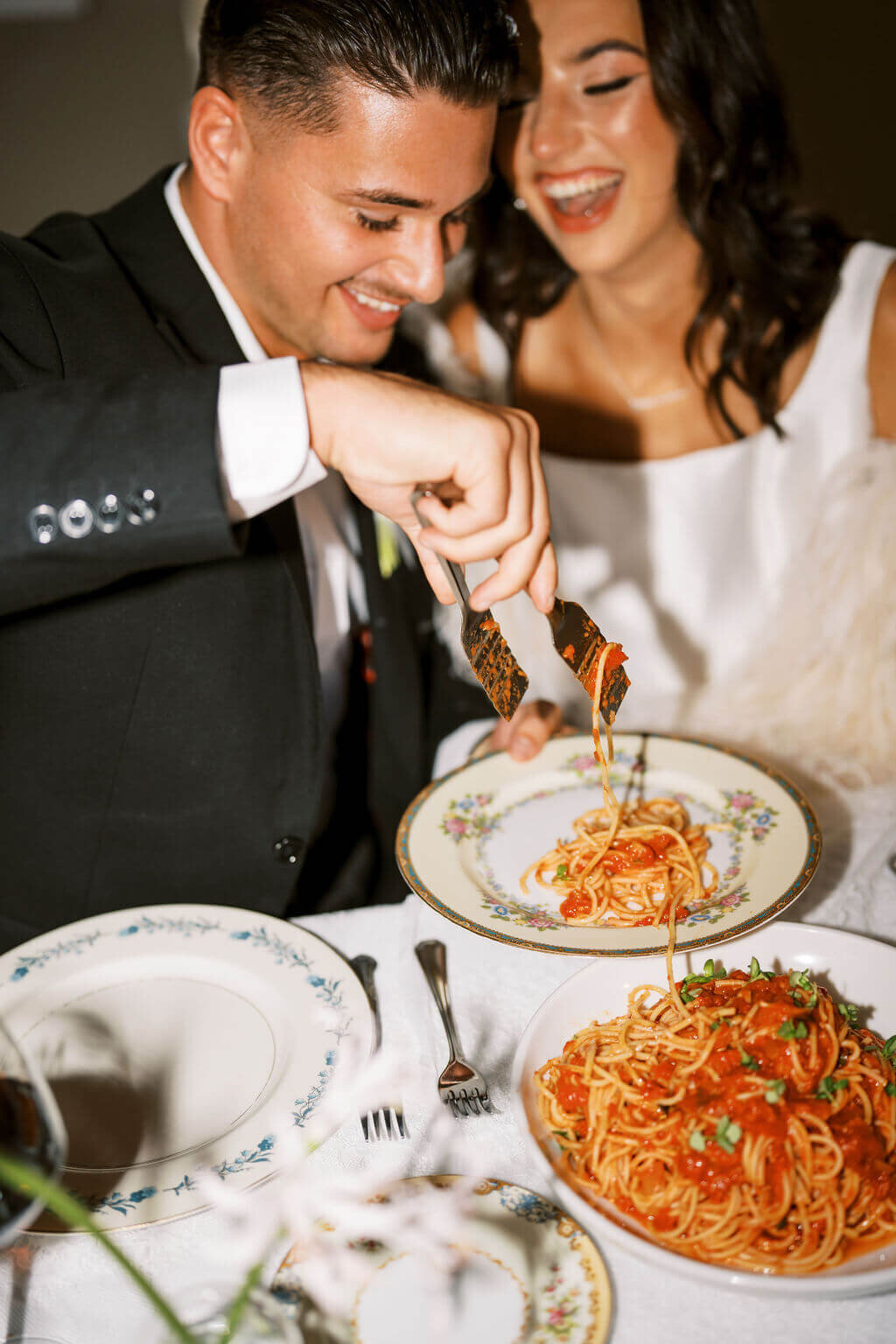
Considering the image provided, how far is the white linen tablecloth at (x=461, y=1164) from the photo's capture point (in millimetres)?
852

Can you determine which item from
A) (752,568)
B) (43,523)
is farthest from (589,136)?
(43,523)

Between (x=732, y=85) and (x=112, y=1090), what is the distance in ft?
7.80

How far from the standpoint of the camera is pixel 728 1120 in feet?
2.97

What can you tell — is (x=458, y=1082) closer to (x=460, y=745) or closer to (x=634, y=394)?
(x=460, y=745)

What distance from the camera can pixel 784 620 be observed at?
2539 mm

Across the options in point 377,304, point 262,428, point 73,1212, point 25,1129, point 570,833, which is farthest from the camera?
point 377,304

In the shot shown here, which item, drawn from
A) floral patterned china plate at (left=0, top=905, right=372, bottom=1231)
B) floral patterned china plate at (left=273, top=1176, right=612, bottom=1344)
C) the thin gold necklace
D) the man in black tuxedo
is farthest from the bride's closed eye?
floral patterned china plate at (left=273, top=1176, right=612, bottom=1344)

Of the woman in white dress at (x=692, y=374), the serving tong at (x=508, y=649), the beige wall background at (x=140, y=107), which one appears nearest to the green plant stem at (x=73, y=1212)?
the serving tong at (x=508, y=649)

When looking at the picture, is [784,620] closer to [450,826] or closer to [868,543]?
[868,543]

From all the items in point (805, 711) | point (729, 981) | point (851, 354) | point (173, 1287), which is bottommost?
point (805, 711)

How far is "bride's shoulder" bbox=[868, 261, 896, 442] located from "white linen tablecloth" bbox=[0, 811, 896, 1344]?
1.50m

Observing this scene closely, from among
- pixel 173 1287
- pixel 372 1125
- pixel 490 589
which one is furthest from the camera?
pixel 490 589

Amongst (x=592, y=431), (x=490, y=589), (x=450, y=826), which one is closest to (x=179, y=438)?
(x=490, y=589)

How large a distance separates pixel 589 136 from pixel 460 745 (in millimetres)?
1367
